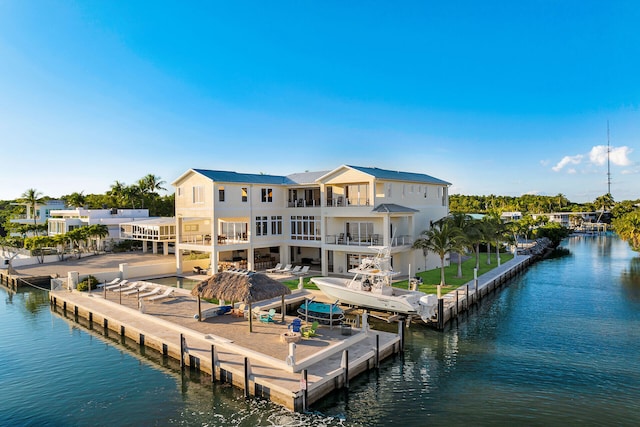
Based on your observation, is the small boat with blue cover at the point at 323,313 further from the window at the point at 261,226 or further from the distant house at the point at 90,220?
the distant house at the point at 90,220

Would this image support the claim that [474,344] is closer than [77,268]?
Yes

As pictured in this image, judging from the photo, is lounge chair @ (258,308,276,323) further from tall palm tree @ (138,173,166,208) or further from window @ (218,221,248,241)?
tall palm tree @ (138,173,166,208)

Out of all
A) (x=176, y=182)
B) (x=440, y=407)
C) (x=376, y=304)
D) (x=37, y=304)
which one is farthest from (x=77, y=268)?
(x=440, y=407)

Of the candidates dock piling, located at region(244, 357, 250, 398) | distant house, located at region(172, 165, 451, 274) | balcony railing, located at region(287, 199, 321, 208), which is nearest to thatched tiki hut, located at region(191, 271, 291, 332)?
dock piling, located at region(244, 357, 250, 398)

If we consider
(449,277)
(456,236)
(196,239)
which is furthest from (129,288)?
(449,277)

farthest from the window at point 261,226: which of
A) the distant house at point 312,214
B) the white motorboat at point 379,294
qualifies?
the white motorboat at point 379,294

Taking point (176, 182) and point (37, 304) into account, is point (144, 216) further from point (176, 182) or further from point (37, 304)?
point (37, 304)
